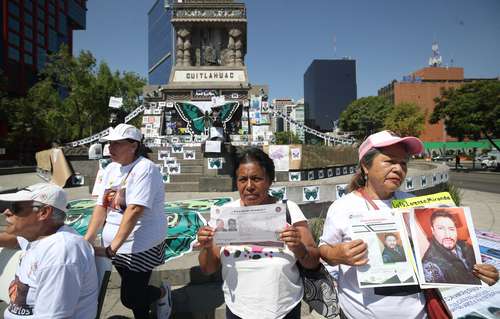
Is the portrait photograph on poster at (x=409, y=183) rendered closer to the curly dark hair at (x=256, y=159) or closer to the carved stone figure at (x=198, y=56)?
the curly dark hair at (x=256, y=159)

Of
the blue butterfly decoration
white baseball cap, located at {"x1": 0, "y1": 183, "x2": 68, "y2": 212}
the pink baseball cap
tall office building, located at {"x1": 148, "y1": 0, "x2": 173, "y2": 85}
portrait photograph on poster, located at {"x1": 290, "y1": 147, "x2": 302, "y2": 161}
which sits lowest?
white baseball cap, located at {"x1": 0, "y1": 183, "x2": 68, "y2": 212}

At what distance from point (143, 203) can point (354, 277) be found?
1.73 metres

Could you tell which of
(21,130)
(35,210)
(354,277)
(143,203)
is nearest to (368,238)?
(354,277)

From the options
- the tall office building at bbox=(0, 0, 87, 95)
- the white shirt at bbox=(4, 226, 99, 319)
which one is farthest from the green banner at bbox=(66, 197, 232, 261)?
the tall office building at bbox=(0, 0, 87, 95)

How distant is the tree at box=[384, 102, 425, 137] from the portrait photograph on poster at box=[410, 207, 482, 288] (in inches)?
2058

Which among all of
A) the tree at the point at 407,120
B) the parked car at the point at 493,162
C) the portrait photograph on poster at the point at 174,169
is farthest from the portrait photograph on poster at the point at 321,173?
the tree at the point at 407,120

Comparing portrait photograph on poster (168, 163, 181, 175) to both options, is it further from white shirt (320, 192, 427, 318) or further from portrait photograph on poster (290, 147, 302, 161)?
white shirt (320, 192, 427, 318)

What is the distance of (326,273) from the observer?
6.81 feet

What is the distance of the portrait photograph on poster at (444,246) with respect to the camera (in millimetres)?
1700

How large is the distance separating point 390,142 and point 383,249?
25.0 inches

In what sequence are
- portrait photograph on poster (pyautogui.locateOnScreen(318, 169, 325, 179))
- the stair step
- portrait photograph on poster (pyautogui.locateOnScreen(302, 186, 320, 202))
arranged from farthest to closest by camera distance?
portrait photograph on poster (pyautogui.locateOnScreen(318, 169, 325, 179)), the stair step, portrait photograph on poster (pyautogui.locateOnScreen(302, 186, 320, 202))

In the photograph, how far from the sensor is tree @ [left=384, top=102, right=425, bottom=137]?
164ft

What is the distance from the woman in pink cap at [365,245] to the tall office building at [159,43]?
10224cm

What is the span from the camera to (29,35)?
50.9 m
